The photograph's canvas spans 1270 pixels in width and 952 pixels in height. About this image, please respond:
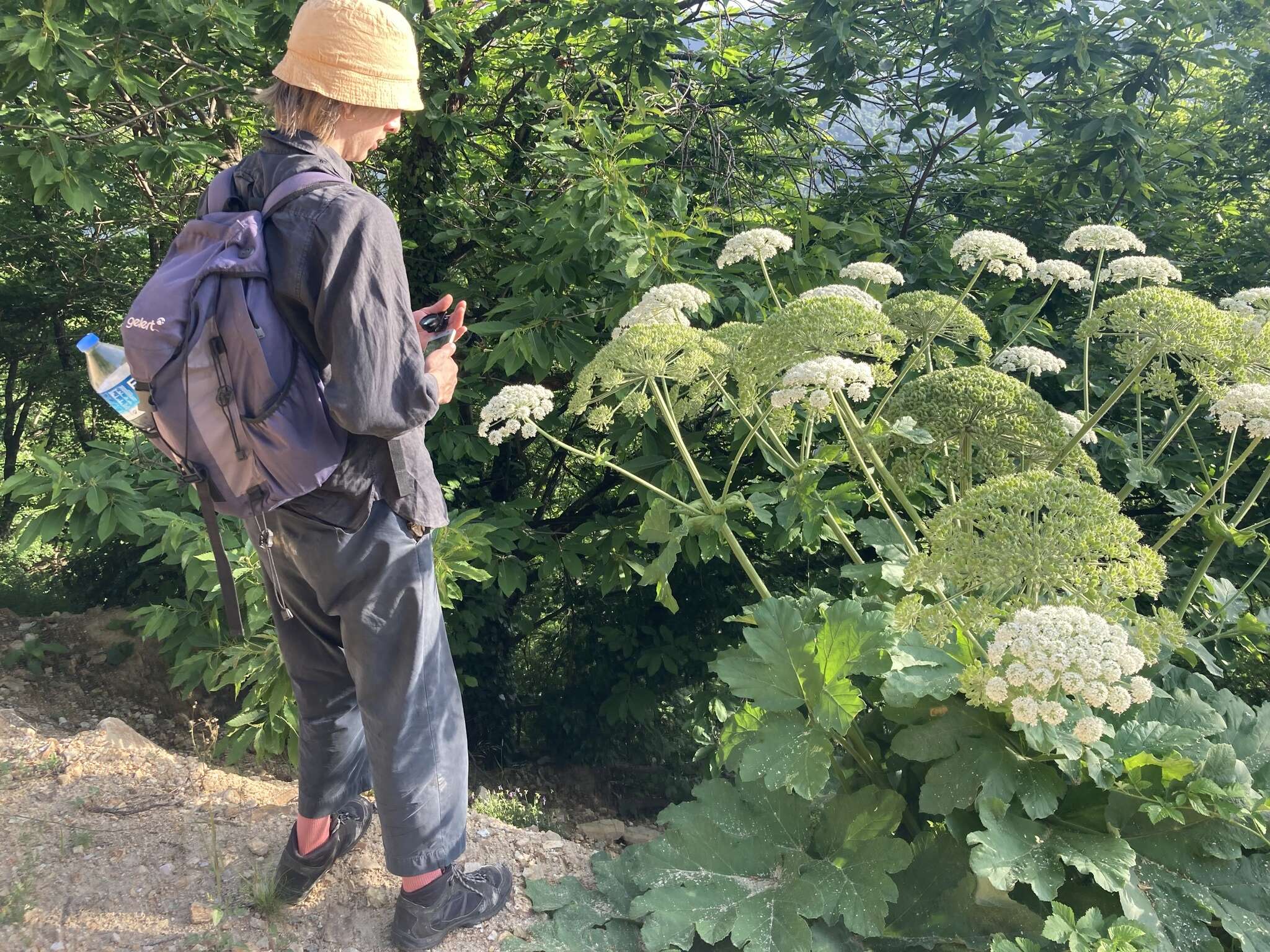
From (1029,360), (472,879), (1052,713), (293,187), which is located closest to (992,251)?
(1029,360)

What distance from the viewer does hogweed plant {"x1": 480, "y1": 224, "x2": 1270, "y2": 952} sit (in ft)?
6.57

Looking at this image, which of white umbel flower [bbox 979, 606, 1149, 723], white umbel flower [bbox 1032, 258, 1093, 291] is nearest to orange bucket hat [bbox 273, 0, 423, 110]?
white umbel flower [bbox 979, 606, 1149, 723]

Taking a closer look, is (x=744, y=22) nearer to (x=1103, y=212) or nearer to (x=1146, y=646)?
(x=1103, y=212)

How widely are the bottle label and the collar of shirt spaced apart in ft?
2.21

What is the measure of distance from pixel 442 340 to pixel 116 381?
0.80 meters

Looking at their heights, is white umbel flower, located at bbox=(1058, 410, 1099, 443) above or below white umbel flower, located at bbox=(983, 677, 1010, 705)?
above

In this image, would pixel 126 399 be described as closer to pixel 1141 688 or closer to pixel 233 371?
pixel 233 371

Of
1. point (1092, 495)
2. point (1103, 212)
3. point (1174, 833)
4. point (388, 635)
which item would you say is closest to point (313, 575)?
point (388, 635)

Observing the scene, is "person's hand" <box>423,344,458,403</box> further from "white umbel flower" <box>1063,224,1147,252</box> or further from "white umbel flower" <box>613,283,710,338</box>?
"white umbel flower" <box>1063,224,1147,252</box>

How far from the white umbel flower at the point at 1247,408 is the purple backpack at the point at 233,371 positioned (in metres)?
2.29

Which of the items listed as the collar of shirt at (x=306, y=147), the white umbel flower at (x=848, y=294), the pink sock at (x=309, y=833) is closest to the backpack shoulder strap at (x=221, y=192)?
the collar of shirt at (x=306, y=147)

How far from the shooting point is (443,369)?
2191mm

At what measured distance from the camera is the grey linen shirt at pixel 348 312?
6.24 feet

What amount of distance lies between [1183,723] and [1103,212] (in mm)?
3150
